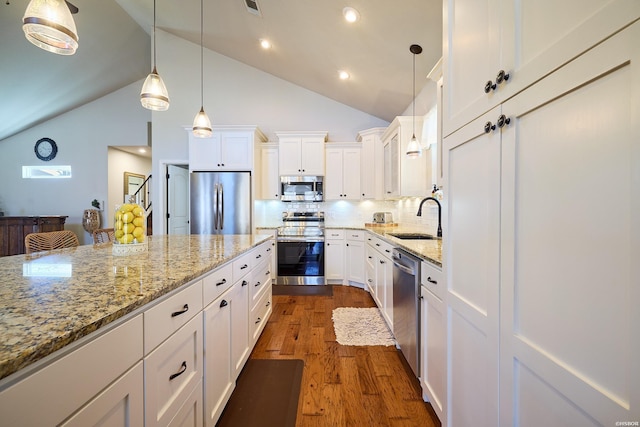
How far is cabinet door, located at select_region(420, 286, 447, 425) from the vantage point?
126 cm

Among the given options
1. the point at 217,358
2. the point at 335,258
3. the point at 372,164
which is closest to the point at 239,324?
the point at 217,358

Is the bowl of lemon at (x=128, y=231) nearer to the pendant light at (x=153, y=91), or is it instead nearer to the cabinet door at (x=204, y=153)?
the pendant light at (x=153, y=91)

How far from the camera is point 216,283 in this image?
1.29m

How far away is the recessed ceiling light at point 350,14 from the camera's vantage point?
90.0 inches

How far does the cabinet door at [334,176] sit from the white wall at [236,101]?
0.46m

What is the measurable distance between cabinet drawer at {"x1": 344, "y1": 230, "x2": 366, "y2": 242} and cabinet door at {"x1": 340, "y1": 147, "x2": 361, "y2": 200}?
0.65 metres

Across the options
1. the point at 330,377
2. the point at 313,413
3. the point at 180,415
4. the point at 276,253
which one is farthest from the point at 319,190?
the point at 180,415

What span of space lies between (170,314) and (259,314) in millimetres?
1393

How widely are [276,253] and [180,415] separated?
2.98 metres

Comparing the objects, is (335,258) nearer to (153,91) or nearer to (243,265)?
A: (243,265)

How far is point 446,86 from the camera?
124 centimetres

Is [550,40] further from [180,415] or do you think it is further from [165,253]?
[165,253]

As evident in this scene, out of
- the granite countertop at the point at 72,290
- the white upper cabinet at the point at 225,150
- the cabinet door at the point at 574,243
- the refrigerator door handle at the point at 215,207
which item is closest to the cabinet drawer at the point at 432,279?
the cabinet door at the point at 574,243

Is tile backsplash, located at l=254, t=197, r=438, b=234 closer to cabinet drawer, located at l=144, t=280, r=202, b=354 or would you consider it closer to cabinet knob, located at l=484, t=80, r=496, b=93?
cabinet drawer, located at l=144, t=280, r=202, b=354
